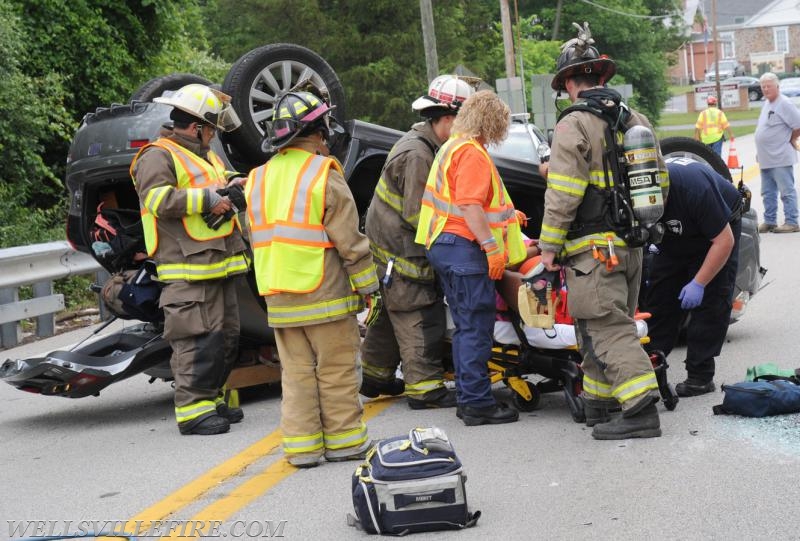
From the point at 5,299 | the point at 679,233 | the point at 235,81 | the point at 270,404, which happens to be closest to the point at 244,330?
the point at 270,404

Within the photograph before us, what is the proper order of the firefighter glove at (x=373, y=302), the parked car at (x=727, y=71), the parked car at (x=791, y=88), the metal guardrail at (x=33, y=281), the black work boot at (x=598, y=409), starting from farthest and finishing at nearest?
the parked car at (x=727, y=71) → the parked car at (x=791, y=88) → the metal guardrail at (x=33, y=281) → the black work boot at (x=598, y=409) → the firefighter glove at (x=373, y=302)

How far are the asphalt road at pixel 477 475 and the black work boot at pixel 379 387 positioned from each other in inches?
8.1

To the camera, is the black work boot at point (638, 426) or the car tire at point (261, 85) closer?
the black work boot at point (638, 426)

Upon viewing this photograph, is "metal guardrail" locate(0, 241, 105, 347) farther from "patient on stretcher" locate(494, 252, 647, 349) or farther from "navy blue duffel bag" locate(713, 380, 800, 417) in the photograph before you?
"navy blue duffel bag" locate(713, 380, 800, 417)

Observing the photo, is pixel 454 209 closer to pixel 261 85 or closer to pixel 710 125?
pixel 261 85

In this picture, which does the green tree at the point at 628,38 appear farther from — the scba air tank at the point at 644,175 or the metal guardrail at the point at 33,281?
the scba air tank at the point at 644,175

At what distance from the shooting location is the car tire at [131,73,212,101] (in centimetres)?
874

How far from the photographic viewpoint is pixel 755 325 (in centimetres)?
959

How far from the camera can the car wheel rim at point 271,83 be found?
8.61 m

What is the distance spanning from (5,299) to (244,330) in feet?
12.7

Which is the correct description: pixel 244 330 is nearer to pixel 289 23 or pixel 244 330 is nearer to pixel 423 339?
pixel 423 339

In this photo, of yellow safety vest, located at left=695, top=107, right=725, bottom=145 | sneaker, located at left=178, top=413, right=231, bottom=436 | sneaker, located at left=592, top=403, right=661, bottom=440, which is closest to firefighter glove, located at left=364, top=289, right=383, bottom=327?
sneaker, located at left=178, top=413, right=231, bottom=436

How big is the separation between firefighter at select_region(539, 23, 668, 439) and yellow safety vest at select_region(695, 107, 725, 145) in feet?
52.6

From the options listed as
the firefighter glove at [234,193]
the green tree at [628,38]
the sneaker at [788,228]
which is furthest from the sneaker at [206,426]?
the green tree at [628,38]
